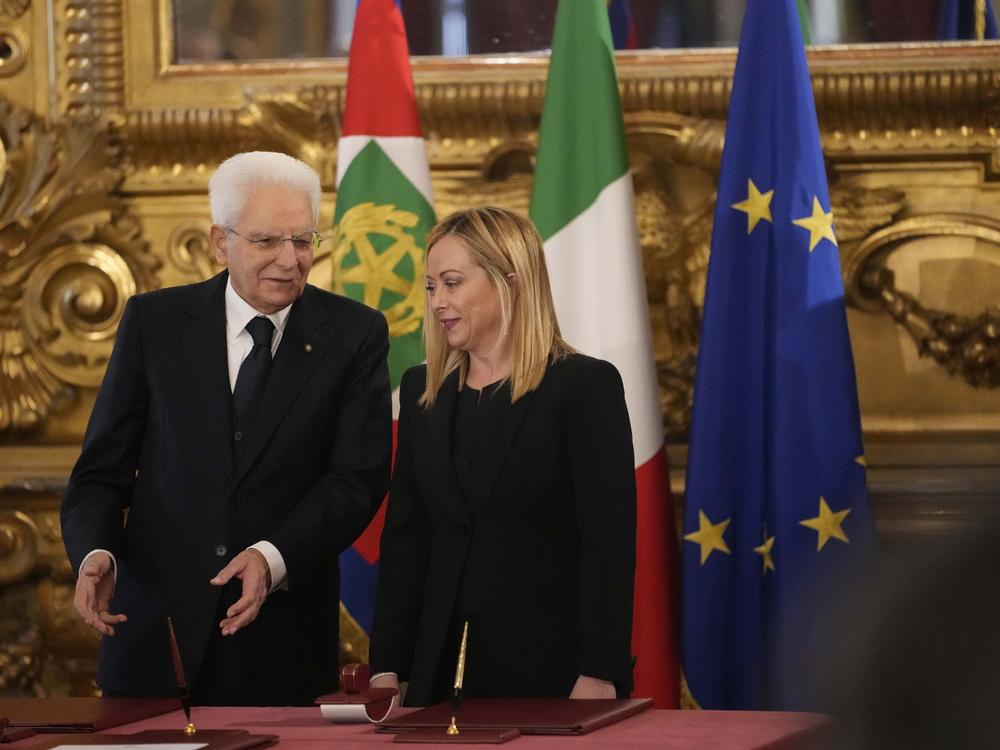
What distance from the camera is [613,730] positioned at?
1.87 m

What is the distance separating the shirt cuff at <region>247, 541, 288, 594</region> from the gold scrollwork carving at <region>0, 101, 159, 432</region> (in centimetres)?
184

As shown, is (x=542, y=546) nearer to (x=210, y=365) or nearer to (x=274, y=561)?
(x=274, y=561)

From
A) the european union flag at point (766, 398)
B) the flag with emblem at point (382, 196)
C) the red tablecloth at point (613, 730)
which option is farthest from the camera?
the flag with emblem at point (382, 196)

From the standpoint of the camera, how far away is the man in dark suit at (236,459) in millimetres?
2465

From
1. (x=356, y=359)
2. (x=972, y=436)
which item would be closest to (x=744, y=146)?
(x=972, y=436)

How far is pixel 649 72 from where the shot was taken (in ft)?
12.4

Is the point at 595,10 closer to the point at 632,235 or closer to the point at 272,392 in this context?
the point at 632,235

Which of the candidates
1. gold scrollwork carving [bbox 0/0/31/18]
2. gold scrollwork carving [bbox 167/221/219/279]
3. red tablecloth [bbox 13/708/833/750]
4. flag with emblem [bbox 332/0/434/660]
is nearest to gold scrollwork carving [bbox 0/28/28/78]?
gold scrollwork carving [bbox 0/0/31/18]

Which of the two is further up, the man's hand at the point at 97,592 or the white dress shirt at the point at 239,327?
the white dress shirt at the point at 239,327

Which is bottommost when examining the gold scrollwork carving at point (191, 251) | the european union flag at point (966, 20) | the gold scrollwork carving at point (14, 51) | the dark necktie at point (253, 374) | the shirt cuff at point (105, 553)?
the shirt cuff at point (105, 553)

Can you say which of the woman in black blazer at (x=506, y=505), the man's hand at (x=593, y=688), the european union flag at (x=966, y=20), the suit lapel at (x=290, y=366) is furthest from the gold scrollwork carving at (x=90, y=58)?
the man's hand at (x=593, y=688)

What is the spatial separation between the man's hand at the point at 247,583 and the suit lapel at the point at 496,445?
368 mm

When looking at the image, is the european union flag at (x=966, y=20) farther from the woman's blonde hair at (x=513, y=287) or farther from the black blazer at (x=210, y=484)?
the black blazer at (x=210, y=484)

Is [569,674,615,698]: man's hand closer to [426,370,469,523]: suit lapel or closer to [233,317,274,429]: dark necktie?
[426,370,469,523]: suit lapel
